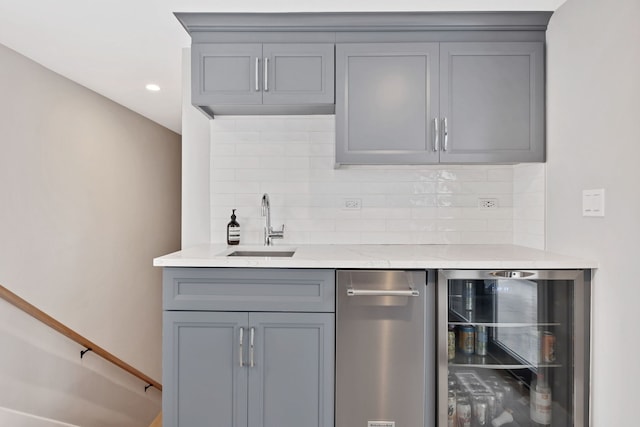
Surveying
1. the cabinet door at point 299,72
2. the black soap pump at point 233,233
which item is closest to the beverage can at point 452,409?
the black soap pump at point 233,233

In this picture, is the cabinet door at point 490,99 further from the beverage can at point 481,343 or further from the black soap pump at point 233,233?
the black soap pump at point 233,233

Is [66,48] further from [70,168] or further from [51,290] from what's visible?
[51,290]

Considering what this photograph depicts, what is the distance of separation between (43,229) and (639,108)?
3.50 m

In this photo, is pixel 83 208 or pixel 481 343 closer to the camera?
pixel 481 343

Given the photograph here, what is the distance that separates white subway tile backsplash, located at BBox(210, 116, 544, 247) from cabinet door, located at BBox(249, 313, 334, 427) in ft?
2.64

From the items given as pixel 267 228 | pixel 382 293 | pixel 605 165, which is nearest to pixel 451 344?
pixel 382 293

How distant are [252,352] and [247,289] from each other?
28 centimetres

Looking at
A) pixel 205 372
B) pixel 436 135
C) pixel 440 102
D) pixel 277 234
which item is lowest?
pixel 205 372

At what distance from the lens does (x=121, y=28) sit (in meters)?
2.20

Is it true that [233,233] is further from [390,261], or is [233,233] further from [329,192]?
[390,261]

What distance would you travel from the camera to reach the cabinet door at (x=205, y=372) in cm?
177

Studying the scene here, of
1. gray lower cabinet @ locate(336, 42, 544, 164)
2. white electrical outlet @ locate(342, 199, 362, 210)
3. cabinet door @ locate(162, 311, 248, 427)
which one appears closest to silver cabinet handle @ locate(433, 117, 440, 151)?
gray lower cabinet @ locate(336, 42, 544, 164)

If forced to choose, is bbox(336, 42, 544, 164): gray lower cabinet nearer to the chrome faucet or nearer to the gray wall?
the chrome faucet

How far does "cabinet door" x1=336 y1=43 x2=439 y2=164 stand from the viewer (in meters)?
2.11
